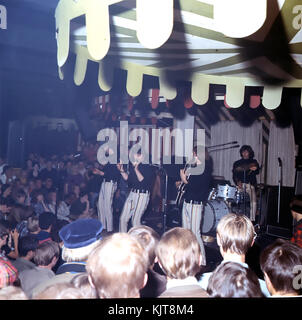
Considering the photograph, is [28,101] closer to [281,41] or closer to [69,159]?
[69,159]

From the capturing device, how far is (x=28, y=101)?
727cm

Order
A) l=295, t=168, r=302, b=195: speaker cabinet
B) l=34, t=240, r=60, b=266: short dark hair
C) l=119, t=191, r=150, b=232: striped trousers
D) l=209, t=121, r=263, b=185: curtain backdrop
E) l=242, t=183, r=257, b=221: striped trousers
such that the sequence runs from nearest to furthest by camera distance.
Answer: l=34, t=240, r=60, b=266: short dark hair < l=119, t=191, r=150, b=232: striped trousers < l=242, t=183, r=257, b=221: striped trousers < l=295, t=168, r=302, b=195: speaker cabinet < l=209, t=121, r=263, b=185: curtain backdrop

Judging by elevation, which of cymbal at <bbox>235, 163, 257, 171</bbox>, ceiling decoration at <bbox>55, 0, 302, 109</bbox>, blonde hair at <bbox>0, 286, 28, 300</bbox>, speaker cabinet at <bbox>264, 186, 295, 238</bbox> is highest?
ceiling decoration at <bbox>55, 0, 302, 109</bbox>

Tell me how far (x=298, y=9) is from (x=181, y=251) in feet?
5.43

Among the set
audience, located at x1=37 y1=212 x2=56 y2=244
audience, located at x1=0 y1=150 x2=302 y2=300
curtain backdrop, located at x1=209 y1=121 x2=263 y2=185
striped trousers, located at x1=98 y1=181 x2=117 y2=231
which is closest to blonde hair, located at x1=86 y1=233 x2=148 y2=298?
audience, located at x1=0 y1=150 x2=302 y2=300

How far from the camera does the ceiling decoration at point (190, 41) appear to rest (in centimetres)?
192

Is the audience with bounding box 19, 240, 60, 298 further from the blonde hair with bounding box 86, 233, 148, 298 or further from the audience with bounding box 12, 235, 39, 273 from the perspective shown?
the blonde hair with bounding box 86, 233, 148, 298

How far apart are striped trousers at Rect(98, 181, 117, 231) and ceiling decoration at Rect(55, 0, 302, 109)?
2.11m

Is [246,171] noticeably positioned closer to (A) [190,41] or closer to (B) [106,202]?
(B) [106,202]

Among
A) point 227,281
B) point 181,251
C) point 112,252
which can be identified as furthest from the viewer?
point 181,251

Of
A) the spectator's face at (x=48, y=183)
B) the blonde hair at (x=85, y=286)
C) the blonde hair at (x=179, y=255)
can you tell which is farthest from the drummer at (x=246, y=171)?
the blonde hair at (x=85, y=286)

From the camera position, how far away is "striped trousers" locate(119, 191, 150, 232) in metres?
4.74

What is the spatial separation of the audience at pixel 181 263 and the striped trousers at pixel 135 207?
3.02 m

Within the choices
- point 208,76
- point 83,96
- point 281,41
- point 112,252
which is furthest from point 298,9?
point 83,96
